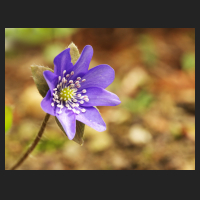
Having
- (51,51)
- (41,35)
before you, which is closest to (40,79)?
(51,51)

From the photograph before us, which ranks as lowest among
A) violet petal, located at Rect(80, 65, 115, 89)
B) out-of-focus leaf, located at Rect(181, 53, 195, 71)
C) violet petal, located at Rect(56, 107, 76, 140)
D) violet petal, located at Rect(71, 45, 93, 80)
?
violet petal, located at Rect(56, 107, 76, 140)

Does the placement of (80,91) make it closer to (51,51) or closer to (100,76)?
(100,76)

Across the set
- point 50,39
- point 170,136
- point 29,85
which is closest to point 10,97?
point 29,85

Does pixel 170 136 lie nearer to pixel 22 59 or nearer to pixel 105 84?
pixel 105 84

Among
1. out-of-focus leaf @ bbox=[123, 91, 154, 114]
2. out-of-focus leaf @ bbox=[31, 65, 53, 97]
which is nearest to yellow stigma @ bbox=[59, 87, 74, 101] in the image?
out-of-focus leaf @ bbox=[31, 65, 53, 97]

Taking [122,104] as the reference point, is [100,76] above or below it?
below

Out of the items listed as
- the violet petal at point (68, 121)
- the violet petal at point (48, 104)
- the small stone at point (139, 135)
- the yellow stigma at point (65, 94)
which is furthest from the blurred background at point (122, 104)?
the violet petal at point (48, 104)

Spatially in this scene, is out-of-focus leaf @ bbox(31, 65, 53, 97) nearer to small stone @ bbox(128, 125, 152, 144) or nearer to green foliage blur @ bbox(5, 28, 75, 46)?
small stone @ bbox(128, 125, 152, 144)
